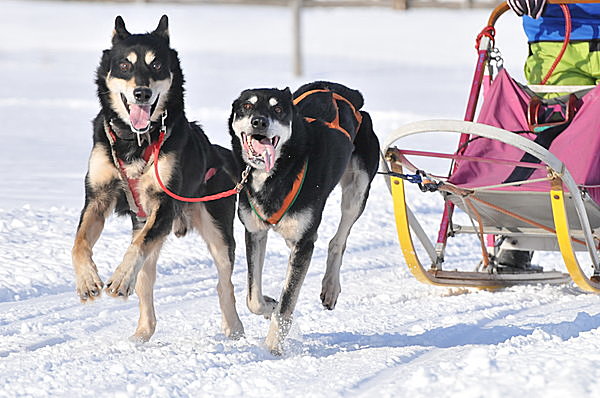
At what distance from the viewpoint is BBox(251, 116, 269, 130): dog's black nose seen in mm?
3697

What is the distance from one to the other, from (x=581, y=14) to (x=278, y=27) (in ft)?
61.7

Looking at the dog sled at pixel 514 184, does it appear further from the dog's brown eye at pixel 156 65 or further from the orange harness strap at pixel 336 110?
the dog's brown eye at pixel 156 65

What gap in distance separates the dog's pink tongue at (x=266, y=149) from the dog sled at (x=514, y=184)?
2.62 feet

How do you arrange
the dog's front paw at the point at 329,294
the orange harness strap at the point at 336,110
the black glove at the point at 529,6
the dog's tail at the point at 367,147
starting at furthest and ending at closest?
1. the black glove at the point at 529,6
2. the dog's tail at the point at 367,147
3. the dog's front paw at the point at 329,294
4. the orange harness strap at the point at 336,110

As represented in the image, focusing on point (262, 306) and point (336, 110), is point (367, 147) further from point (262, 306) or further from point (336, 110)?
point (262, 306)

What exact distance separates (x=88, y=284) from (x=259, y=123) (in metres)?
0.91

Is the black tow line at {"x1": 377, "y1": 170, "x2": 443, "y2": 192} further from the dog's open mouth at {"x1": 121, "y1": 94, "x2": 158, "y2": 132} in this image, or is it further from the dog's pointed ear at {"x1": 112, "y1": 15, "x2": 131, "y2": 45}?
the dog's pointed ear at {"x1": 112, "y1": 15, "x2": 131, "y2": 45}

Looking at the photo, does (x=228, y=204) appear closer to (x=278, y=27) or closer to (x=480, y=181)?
(x=480, y=181)

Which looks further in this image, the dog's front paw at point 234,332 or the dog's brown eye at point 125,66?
the dog's front paw at point 234,332

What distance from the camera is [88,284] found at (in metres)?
3.48

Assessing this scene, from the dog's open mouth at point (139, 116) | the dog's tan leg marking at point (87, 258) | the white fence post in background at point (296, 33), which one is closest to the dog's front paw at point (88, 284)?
the dog's tan leg marking at point (87, 258)

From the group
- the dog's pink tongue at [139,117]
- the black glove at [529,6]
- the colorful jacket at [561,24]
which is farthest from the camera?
the colorful jacket at [561,24]

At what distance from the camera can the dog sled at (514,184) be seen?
4.49m

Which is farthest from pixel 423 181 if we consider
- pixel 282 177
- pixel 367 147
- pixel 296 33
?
pixel 296 33
